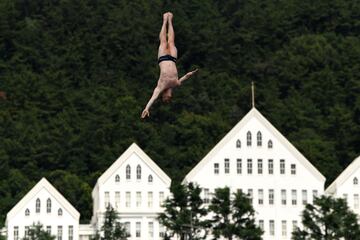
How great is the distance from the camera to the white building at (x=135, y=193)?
468 feet

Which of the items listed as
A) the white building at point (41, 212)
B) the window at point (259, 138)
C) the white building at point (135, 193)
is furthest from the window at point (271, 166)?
the white building at point (41, 212)

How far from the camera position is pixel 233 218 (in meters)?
119

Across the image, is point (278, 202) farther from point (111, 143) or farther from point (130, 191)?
point (111, 143)

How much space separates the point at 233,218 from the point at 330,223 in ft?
24.9

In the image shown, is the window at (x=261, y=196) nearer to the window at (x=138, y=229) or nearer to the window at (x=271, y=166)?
the window at (x=271, y=166)

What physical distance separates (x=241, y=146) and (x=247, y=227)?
26.9 metres

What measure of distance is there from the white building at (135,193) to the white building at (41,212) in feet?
9.64

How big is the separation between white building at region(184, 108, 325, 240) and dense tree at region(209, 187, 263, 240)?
2338cm

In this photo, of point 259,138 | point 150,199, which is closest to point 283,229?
point 259,138

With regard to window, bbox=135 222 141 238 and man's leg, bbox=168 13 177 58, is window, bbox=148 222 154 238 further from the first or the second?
man's leg, bbox=168 13 177 58

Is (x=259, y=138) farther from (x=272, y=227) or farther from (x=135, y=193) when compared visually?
(x=135, y=193)

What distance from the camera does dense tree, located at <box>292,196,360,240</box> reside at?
374 feet

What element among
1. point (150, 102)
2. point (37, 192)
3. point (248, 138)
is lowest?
point (150, 102)

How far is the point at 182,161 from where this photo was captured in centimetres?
17950
